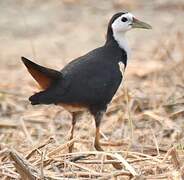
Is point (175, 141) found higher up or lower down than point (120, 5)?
lower down

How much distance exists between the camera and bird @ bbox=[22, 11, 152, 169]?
4804 mm

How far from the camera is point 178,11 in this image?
1034cm

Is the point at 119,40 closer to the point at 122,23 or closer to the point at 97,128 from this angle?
the point at 122,23

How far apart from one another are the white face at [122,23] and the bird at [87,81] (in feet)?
0.27

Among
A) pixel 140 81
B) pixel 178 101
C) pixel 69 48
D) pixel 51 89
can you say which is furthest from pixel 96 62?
pixel 69 48

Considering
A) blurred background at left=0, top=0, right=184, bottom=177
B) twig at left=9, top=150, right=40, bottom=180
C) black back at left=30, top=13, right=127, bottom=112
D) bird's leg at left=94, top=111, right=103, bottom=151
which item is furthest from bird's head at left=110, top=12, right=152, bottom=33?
twig at left=9, top=150, right=40, bottom=180

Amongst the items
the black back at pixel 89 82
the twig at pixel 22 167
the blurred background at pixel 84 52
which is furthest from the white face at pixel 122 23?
the twig at pixel 22 167

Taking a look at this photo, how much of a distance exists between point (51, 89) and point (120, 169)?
0.78 m

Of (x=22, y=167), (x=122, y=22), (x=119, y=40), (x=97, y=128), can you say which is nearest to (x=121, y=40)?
(x=119, y=40)

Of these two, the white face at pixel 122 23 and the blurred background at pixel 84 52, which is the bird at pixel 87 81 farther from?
the blurred background at pixel 84 52

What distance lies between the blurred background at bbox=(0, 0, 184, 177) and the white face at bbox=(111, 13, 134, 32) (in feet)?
1.48

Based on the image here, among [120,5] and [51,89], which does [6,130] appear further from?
[120,5]

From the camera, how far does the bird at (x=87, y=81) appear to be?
4804 mm

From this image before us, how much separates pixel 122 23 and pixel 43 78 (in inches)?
32.2
